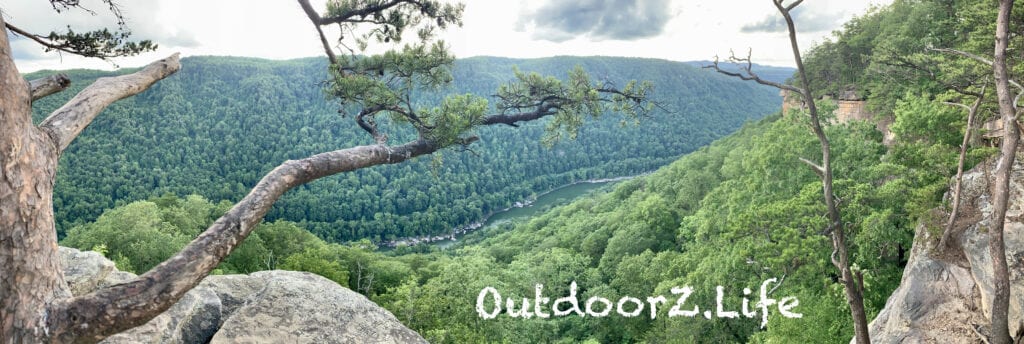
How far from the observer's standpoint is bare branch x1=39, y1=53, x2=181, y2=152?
3480 mm

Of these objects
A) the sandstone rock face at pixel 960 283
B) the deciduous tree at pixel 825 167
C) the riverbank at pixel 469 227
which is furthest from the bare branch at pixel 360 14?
the riverbank at pixel 469 227

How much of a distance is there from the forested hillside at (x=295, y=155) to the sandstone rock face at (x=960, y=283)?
5755cm

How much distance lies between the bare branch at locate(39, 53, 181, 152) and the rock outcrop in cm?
184

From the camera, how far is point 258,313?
5.13 metres

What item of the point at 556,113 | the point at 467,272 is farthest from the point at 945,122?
the point at 467,272

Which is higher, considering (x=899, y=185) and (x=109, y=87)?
(x=109, y=87)

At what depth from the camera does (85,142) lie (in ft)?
243

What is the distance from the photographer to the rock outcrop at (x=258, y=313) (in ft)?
15.9

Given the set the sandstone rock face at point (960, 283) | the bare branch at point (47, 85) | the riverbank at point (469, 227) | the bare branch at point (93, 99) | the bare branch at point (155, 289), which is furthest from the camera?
the riverbank at point (469, 227)

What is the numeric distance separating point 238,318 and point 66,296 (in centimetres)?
210

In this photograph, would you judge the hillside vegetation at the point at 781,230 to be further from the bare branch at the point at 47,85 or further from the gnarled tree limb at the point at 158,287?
the bare branch at the point at 47,85

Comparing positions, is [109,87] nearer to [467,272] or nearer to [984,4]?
[984,4]

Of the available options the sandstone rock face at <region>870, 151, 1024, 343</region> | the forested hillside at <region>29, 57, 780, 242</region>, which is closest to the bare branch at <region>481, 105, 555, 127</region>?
the sandstone rock face at <region>870, 151, 1024, 343</region>

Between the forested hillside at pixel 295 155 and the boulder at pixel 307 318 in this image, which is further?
the forested hillside at pixel 295 155
